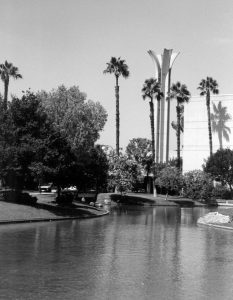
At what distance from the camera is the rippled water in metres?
11.3

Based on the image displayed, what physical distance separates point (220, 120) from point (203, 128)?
3.98m

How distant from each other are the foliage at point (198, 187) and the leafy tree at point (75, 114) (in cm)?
2584

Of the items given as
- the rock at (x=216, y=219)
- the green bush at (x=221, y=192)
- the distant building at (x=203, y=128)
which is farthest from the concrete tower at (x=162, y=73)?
the rock at (x=216, y=219)

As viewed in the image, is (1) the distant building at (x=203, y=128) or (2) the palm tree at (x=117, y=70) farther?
(1) the distant building at (x=203, y=128)

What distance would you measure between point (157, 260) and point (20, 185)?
24216 millimetres

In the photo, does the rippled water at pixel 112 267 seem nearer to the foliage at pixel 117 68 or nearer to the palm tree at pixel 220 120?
the foliage at pixel 117 68

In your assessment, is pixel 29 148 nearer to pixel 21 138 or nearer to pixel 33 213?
pixel 21 138

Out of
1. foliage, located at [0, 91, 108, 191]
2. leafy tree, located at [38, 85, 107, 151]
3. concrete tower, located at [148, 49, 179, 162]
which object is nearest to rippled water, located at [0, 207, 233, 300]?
foliage, located at [0, 91, 108, 191]

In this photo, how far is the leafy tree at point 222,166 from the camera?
85.1 metres

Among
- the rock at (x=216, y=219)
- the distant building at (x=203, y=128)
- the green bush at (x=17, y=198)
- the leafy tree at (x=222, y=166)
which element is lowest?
the rock at (x=216, y=219)

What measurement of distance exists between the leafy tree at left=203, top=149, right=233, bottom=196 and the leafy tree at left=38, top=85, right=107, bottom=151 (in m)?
33.8

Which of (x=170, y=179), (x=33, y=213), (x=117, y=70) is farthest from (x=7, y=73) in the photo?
(x=33, y=213)

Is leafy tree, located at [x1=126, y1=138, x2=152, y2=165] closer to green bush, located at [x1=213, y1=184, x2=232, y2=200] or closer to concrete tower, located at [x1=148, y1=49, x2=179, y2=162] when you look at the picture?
green bush, located at [x1=213, y1=184, x2=232, y2=200]

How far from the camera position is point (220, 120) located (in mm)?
100875
